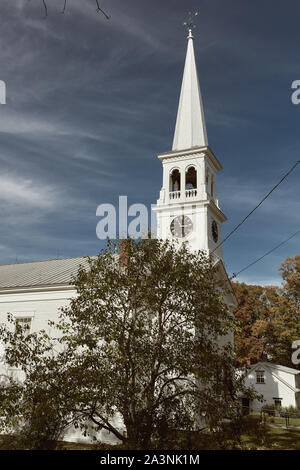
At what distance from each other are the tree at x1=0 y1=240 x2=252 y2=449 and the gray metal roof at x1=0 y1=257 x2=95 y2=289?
404 inches

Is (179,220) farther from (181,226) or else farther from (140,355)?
(140,355)

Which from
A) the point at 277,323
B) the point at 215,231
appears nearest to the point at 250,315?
the point at 277,323

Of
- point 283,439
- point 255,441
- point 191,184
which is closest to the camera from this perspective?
point 255,441

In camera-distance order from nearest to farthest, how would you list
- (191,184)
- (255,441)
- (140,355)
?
(255,441) → (140,355) → (191,184)

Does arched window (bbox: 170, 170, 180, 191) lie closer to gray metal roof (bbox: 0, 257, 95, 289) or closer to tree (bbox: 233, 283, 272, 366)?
gray metal roof (bbox: 0, 257, 95, 289)

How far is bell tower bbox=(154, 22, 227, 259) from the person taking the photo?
931 inches

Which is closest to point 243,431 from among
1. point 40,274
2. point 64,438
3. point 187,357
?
point 187,357

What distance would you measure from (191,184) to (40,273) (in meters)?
12.4

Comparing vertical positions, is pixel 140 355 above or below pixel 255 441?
above

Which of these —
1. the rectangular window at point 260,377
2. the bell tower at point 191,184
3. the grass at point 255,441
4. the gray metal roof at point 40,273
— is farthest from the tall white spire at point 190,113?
the rectangular window at point 260,377

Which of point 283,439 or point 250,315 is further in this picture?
point 250,315

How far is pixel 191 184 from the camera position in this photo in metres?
27.0

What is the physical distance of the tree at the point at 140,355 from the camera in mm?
8938

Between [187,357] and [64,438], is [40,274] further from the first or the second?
[187,357]
